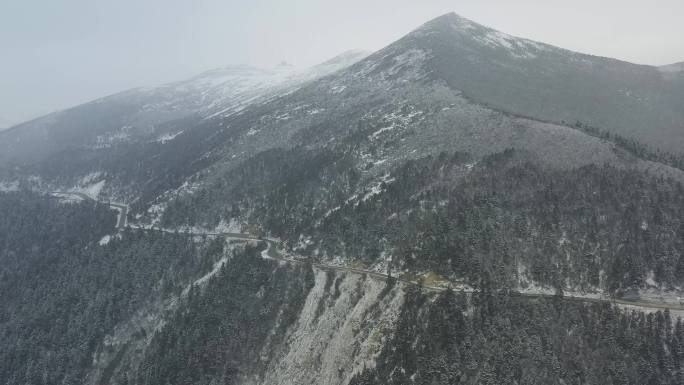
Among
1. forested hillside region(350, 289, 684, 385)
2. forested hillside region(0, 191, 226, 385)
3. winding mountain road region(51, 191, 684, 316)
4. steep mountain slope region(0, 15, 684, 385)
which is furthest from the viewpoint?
forested hillside region(0, 191, 226, 385)

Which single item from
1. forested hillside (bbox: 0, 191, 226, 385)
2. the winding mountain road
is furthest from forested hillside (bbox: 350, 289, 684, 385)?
forested hillside (bbox: 0, 191, 226, 385)

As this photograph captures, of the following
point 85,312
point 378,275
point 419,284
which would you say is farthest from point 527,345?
point 85,312

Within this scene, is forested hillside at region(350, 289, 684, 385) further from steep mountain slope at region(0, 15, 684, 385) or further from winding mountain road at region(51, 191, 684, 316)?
winding mountain road at region(51, 191, 684, 316)

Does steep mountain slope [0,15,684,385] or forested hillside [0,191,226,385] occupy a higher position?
steep mountain slope [0,15,684,385]

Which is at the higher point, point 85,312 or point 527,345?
point 527,345

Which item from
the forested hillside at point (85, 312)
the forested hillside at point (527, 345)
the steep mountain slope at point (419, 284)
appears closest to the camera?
the forested hillside at point (527, 345)

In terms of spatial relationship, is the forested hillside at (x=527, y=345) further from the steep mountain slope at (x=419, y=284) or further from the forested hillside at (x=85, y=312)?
the forested hillside at (x=85, y=312)

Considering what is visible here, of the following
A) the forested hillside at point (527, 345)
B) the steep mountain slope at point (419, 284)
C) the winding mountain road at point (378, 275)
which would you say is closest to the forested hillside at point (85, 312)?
the steep mountain slope at point (419, 284)

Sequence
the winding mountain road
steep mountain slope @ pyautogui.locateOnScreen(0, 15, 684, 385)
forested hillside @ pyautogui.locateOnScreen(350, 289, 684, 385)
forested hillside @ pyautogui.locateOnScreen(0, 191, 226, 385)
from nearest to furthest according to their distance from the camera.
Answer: forested hillside @ pyautogui.locateOnScreen(350, 289, 684, 385)
steep mountain slope @ pyautogui.locateOnScreen(0, 15, 684, 385)
the winding mountain road
forested hillside @ pyautogui.locateOnScreen(0, 191, 226, 385)

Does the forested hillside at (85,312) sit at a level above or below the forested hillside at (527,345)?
below

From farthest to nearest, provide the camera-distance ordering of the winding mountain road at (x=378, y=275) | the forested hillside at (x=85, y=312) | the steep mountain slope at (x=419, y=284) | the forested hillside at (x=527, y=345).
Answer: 1. the forested hillside at (x=85, y=312)
2. the winding mountain road at (x=378, y=275)
3. the steep mountain slope at (x=419, y=284)
4. the forested hillside at (x=527, y=345)

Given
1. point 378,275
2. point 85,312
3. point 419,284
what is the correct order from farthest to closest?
point 85,312, point 378,275, point 419,284

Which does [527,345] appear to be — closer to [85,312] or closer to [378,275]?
[378,275]
